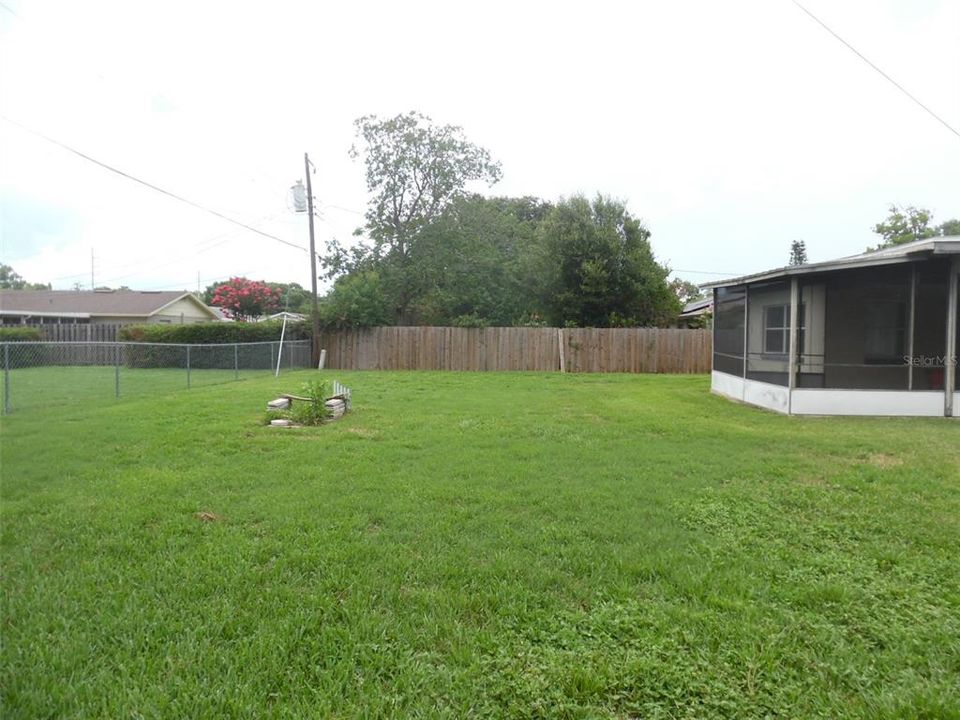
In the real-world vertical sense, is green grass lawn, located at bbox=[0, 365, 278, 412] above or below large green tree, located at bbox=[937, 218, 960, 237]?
below

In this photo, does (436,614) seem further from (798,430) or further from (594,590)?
(798,430)

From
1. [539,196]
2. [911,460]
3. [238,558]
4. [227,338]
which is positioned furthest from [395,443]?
[539,196]

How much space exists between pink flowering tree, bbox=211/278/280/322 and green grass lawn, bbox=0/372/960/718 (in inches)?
1299

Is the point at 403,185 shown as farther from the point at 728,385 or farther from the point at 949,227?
the point at 949,227

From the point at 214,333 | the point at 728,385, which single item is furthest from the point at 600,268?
the point at 214,333

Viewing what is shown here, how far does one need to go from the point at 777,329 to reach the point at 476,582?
11002mm

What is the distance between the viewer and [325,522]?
408 centimetres

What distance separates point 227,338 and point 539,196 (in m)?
23.2

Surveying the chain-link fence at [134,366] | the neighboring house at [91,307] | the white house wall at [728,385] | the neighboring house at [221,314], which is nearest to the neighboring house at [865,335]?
the white house wall at [728,385]

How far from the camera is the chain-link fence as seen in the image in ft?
41.4

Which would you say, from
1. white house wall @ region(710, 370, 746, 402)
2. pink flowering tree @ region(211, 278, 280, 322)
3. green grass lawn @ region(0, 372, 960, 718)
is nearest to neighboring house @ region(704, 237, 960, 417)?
white house wall @ region(710, 370, 746, 402)

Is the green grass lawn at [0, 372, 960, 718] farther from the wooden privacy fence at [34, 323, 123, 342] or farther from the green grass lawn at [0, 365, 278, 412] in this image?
the wooden privacy fence at [34, 323, 123, 342]

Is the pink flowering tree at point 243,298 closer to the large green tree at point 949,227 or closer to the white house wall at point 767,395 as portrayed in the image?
the white house wall at point 767,395

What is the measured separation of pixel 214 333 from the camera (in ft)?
67.9
